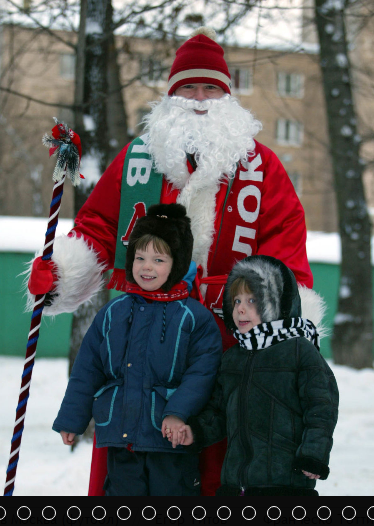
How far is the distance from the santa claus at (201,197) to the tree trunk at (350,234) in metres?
5.84

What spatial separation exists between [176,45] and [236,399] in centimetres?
526

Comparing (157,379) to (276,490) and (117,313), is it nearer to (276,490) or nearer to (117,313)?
(117,313)

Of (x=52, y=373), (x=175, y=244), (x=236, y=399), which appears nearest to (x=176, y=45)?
(x=52, y=373)

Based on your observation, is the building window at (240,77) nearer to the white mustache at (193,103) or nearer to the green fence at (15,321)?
the white mustache at (193,103)

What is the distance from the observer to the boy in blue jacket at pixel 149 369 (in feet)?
7.68

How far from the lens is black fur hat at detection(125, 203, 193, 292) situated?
247cm

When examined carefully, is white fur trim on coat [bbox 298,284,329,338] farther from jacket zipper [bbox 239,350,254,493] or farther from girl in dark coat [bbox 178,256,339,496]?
jacket zipper [bbox 239,350,254,493]

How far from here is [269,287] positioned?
7.63 ft

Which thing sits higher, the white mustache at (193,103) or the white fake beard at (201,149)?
the white mustache at (193,103)

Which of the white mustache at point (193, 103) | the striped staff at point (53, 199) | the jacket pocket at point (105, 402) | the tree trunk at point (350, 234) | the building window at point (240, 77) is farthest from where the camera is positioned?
the tree trunk at point (350, 234)

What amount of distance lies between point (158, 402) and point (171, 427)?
115 millimetres

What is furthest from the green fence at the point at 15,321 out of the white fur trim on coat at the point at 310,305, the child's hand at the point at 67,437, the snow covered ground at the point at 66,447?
the white fur trim on coat at the point at 310,305

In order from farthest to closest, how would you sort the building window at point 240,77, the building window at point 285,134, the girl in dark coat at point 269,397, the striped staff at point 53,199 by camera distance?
the building window at point 285,134
the building window at point 240,77
the striped staff at point 53,199
the girl in dark coat at point 269,397

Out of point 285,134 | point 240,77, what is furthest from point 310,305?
point 285,134
